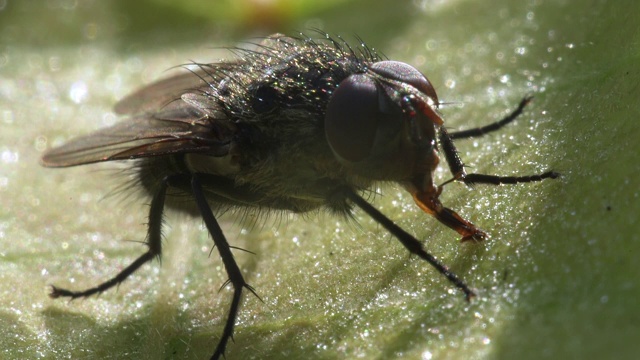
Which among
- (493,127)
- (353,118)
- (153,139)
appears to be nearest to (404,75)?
(353,118)

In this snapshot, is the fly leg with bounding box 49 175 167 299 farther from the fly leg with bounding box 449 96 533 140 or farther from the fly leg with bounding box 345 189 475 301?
the fly leg with bounding box 449 96 533 140

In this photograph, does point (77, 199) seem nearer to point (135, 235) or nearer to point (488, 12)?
point (135, 235)

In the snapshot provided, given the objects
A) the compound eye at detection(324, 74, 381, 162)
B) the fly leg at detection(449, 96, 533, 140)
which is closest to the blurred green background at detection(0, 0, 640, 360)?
the fly leg at detection(449, 96, 533, 140)

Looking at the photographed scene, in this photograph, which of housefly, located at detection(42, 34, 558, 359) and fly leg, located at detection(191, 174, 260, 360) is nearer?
housefly, located at detection(42, 34, 558, 359)

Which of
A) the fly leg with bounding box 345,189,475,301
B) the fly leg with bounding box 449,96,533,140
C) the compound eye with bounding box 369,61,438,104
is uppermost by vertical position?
the fly leg with bounding box 449,96,533,140

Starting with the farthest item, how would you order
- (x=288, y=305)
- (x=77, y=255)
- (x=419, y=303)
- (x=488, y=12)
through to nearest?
1. (x=488, y=12)
2. (x=77, y=255)
3. (x=288, y=305)
4. (x=419, y=303)

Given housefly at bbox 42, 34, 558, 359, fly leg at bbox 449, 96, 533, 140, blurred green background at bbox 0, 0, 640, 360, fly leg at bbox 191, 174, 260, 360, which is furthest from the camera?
fly leg at bbox 449, 96, 533, 140

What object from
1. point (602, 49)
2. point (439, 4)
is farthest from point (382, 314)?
point (439, 4)

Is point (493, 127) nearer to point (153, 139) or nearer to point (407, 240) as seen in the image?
point (407, 240)
